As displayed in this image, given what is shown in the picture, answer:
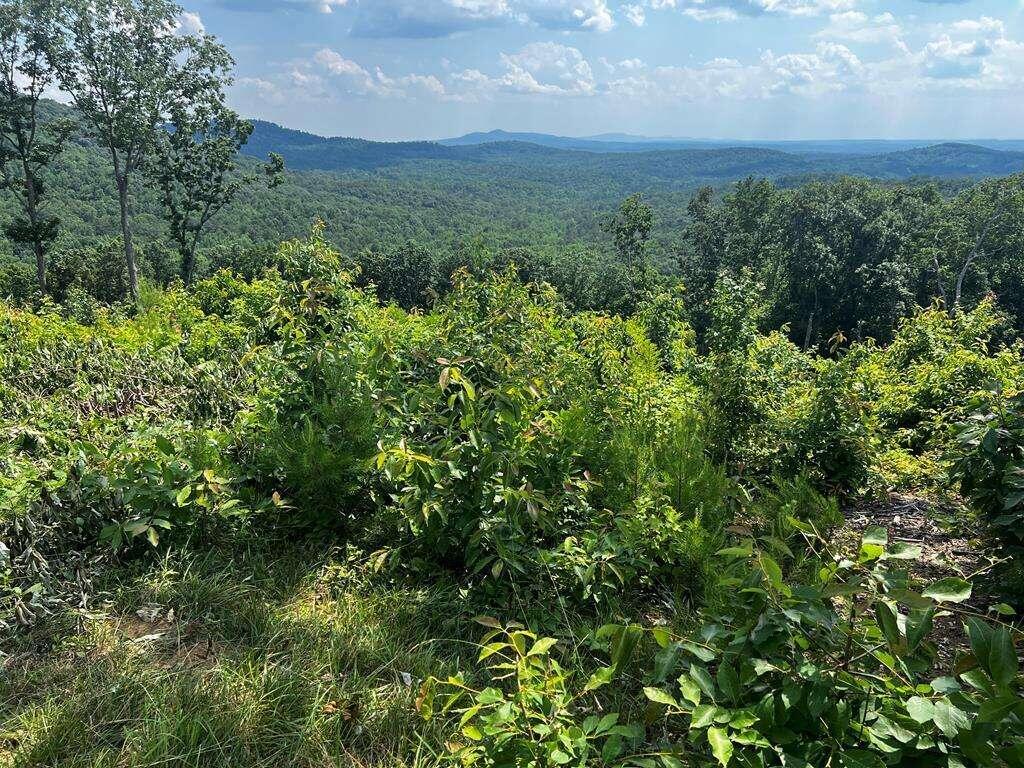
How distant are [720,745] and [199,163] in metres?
30.6

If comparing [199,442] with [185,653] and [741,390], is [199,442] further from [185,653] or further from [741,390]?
[741,390]

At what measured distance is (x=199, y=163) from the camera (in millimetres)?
26281

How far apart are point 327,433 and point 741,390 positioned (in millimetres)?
2531

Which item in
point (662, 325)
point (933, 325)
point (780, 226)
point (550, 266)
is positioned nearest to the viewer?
point (933, 325)

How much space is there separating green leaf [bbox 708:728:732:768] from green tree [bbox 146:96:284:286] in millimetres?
28894

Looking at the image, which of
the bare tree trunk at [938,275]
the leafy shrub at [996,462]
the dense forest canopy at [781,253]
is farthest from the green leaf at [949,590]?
the bare tree trunk at [938,275]

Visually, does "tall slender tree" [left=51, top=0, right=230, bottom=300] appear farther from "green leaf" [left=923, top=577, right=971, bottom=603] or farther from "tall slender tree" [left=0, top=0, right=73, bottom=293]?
"green leaf" [left=923, top=577, right=971, bottom=603]

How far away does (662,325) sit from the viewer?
865 cm

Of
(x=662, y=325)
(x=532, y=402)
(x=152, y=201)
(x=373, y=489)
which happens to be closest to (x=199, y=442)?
(x=373, y=489)

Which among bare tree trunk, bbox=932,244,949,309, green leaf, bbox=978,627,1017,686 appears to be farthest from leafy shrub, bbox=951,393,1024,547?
bare tree trunk, bbox=932,244,949,309

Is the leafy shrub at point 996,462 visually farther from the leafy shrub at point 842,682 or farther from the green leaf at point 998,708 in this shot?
the green leaf at point 998,708

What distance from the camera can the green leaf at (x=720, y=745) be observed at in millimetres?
1059

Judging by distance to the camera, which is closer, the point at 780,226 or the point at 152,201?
the point at 780,226

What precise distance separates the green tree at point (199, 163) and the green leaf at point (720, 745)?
2889cm
